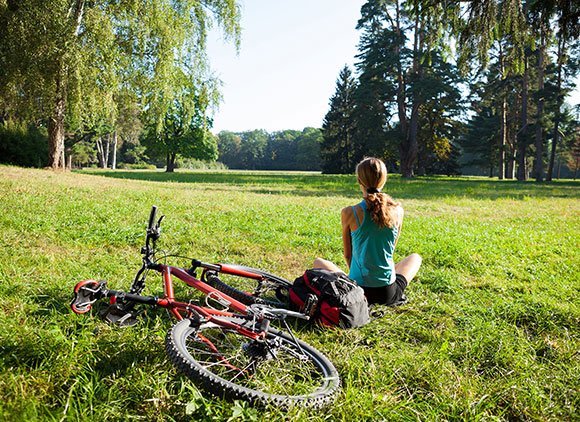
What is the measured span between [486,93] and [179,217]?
39.9 m

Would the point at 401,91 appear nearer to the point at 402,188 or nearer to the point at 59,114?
the point at 402,188

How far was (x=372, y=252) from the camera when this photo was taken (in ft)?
12.4

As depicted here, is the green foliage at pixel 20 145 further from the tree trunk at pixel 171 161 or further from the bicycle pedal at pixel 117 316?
the bicycle pedal at pixel 117 316

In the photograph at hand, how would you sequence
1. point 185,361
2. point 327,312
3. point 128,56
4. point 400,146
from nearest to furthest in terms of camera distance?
1. point 185,361
2. point 327,312
3. point 128,56
4. point 400,146

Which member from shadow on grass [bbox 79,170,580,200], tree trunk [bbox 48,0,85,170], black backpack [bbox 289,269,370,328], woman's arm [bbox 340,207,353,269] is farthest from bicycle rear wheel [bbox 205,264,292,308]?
tree trunk [bbox 48,0,85,170]

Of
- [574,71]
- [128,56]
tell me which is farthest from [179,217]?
[574,71]

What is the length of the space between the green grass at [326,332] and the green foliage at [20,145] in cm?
1790

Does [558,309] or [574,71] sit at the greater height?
[574,71]

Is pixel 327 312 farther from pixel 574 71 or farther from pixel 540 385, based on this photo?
pixel 574 71

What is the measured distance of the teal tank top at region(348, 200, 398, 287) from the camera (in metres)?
3.79

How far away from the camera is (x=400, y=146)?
3647 centimetres

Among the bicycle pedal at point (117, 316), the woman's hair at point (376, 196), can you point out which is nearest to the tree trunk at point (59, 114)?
the bicycle pedal at point (117, 316)

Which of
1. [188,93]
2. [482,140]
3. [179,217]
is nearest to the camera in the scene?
[179,217]

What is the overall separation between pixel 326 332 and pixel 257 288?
965 mm
